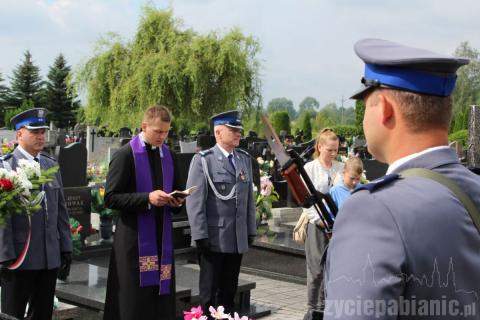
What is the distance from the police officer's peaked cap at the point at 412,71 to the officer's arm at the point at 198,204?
445 centimetres

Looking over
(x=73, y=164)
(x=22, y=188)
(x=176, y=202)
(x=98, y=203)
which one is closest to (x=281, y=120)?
(x=73, y=164)

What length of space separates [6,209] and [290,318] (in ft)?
12.6

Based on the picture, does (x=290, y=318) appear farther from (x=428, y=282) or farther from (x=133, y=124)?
(x=133, y=124)

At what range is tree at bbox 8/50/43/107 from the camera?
59375mm

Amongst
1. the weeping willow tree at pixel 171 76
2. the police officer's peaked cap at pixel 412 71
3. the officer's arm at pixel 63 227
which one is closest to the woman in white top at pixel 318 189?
the officer's arm at pixel 63 227

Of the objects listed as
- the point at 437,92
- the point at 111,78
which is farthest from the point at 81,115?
the point at 437,92

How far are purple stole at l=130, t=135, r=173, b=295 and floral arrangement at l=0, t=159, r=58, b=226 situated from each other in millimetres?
646

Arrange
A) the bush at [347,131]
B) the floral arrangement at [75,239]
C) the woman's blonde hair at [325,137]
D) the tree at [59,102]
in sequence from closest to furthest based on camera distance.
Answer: the woman's blonde hair at [325,137]
the floral arrangement at [75,239]
the bush at [347,131]
the tree at [59,102]

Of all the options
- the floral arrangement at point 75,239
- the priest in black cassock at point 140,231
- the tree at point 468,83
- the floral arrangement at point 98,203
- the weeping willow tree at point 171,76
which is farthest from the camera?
the tree at point 468,83

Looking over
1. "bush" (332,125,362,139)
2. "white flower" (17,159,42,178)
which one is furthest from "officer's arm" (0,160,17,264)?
"bush" (332,125,362,139)

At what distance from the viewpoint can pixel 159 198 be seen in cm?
490

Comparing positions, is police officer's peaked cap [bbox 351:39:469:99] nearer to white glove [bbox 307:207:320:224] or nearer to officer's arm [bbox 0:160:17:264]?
officer's arm [bbox 0:160:17:264]

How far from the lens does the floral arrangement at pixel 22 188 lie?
14.9ft

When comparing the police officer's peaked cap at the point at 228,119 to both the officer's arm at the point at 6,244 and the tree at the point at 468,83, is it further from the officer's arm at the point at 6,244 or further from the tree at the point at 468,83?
the tree at the point at 468,83
